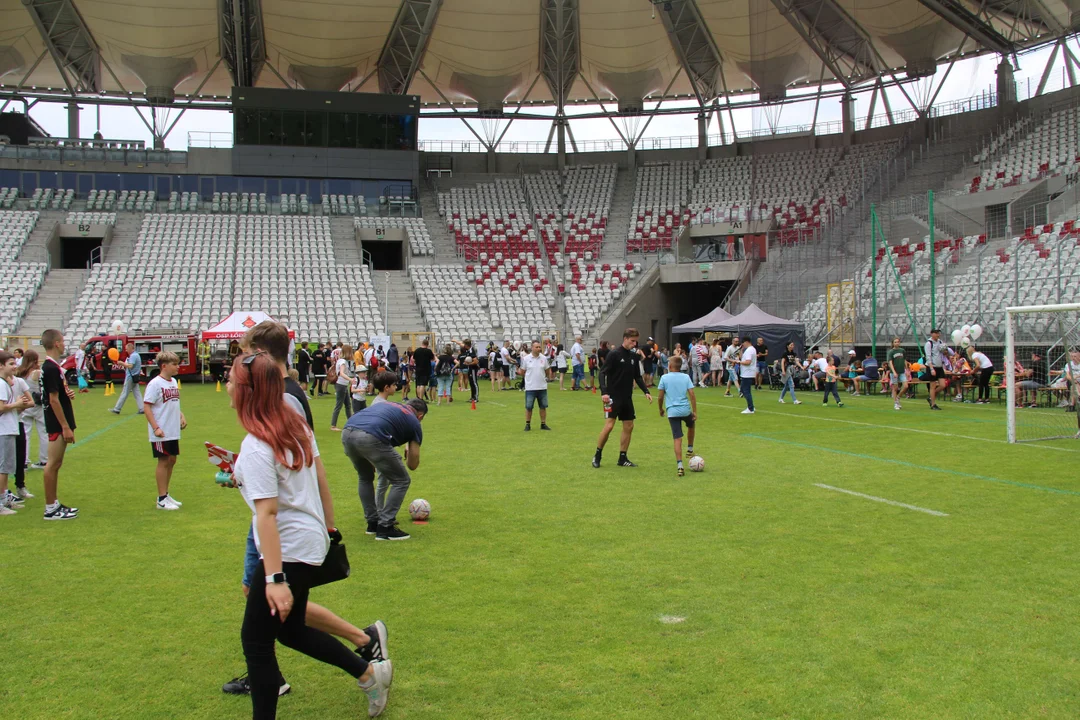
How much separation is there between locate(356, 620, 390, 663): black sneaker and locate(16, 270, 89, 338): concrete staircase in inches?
1355

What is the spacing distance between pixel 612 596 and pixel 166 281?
37.8 metres

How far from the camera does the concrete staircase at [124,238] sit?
40875mm

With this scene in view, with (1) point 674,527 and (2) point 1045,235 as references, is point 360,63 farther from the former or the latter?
(1) point 674,527

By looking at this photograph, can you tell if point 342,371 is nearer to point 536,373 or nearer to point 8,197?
point 536,373

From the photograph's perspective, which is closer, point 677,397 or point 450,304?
point 677,397

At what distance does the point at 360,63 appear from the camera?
48.4 metres

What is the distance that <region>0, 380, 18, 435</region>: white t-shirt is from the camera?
802 centimetres

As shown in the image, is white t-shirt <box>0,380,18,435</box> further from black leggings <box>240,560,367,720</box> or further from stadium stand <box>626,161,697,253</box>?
stadium stand <box>626,161,697,253</box>

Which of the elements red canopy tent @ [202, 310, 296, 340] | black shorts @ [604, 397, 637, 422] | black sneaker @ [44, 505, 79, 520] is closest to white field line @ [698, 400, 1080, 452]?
black shorts @ [604, 397, 637, 422]

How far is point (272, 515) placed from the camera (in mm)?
3391

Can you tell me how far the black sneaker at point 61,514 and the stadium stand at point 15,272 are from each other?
99.7ft

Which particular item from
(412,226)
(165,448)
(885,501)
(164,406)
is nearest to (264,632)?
(165,448)

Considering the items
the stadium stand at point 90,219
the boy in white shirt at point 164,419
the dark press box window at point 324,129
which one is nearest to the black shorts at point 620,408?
the boy in white shirt at point 164,419

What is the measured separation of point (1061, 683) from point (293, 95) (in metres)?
48.6
